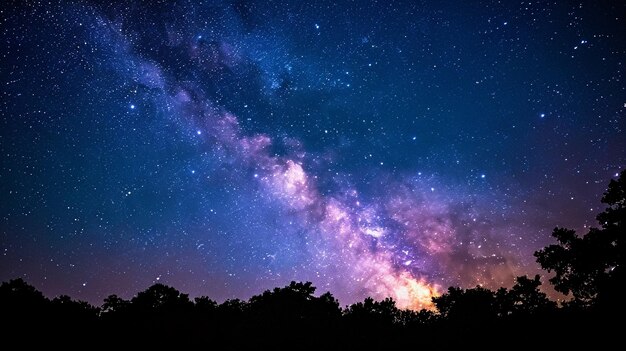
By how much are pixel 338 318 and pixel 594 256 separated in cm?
1235

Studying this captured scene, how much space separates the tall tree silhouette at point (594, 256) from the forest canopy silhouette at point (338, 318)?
0.03 metres

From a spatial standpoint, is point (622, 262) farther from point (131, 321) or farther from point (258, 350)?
point (131, 321)

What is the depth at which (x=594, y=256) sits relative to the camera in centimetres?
1435

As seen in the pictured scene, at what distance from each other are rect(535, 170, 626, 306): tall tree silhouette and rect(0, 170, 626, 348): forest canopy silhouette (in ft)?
0.11

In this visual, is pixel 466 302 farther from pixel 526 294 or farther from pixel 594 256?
pixel 594 256

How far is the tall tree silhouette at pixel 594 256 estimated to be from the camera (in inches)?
541

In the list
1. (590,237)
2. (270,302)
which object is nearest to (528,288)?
(590,237)

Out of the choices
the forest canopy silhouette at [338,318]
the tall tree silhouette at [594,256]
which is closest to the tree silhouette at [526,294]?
the forest canopy silhouette at [338,318]

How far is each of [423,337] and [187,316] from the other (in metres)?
11.6

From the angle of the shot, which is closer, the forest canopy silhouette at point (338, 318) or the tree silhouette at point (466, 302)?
the forest canopy silhouette at point (338, 318)

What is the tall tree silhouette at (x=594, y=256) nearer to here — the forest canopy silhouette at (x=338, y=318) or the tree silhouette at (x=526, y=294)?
the forest canopy silhouette at (x=338, y=318)

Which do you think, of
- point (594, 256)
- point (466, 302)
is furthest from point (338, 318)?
point (594, 256)

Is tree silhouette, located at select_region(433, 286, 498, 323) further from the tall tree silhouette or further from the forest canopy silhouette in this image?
the tall tree silhouette

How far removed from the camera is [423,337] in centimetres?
1370
